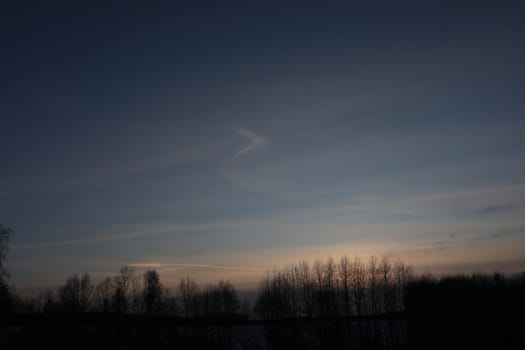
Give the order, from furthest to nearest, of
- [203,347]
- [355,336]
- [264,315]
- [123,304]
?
1. [123,304]
2. [264,315]
3. [355,336]
4. [203,347]

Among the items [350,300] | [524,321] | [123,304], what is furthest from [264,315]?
[524,321]

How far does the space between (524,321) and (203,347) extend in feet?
103

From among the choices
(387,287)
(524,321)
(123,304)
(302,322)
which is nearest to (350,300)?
(387,287)

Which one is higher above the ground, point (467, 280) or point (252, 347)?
point (467, 280)

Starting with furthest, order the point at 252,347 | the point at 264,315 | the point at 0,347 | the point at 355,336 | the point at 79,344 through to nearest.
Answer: the point at 264,315 → the point at 355,336 → the point at 252,347 → the point at 79,344 → the point at 0,347

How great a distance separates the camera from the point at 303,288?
2704 inches

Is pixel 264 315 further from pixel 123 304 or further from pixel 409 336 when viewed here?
pixel 123 304

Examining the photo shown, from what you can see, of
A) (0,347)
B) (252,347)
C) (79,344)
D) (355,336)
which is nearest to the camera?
(0,347)

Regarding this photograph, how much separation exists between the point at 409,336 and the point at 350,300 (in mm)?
16203

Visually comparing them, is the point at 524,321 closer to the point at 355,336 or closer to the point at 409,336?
the point at 409,336

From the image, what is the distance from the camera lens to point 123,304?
7781cm

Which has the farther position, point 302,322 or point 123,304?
point 123,304

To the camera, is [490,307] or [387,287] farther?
→ [387,287]

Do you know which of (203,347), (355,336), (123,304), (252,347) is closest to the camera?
(203,347)
